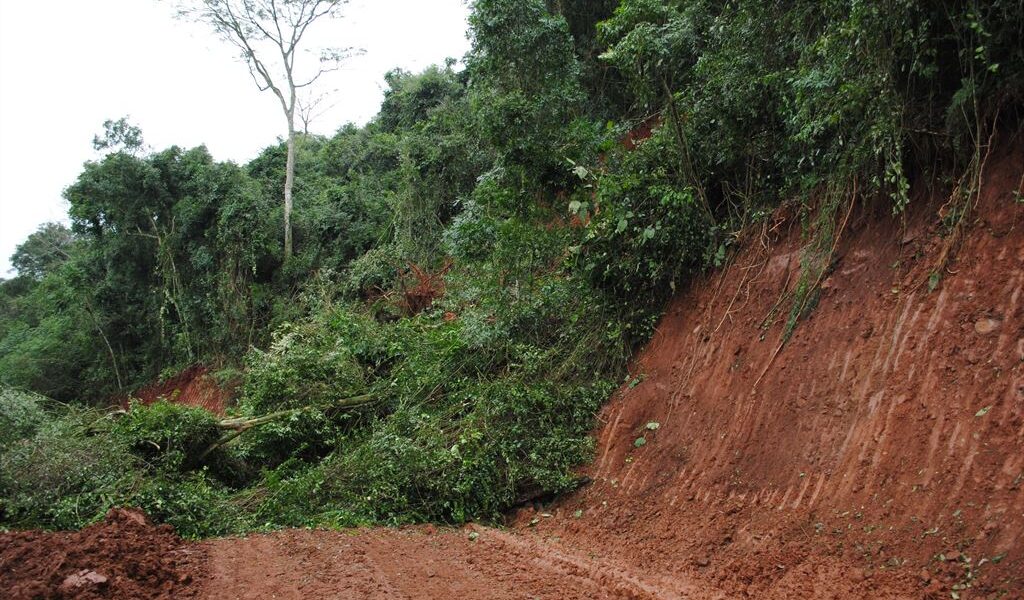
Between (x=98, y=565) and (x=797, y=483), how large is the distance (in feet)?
17.3

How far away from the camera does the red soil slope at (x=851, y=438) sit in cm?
414

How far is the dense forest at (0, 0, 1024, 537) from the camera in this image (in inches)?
218

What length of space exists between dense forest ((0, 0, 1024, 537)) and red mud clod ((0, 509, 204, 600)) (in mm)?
1310

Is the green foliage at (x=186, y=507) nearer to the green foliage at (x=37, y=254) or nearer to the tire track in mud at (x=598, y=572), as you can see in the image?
the tire track in mud at (x=598, y=572)

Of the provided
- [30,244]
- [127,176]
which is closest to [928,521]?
[127,176]

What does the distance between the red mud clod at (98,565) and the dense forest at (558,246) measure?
1310mm

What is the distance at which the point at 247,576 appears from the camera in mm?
5332

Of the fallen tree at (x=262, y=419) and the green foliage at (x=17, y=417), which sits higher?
the green foliage at (x=17, y=417)

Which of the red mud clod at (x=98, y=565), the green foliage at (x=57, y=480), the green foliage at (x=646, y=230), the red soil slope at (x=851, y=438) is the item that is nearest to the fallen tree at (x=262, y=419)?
the green foliage at (x=57, y=480)

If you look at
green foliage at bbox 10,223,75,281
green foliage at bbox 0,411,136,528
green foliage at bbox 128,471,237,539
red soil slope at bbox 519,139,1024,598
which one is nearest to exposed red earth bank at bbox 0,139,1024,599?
red soil slope at bbox 519,139,1024,598

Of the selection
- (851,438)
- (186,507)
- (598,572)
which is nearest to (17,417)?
(186,507)

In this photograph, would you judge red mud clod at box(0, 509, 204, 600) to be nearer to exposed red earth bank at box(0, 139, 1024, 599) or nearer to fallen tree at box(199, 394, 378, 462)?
exposed red earth bank at box(0, 139, 1024, 599)

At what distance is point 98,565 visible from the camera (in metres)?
4.82

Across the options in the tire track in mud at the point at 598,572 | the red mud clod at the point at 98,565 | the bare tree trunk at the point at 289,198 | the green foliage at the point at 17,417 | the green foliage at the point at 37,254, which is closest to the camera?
the red mud clod at the point at 98,565
